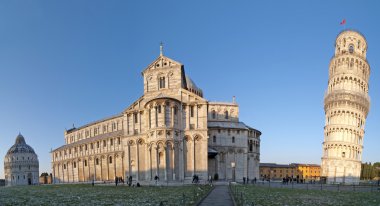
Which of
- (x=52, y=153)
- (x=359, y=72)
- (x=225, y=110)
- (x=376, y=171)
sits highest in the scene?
(x=359, y=72)

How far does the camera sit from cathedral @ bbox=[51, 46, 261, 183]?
5184cm

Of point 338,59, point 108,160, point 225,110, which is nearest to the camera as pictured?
point 225,110

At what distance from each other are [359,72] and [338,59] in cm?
636

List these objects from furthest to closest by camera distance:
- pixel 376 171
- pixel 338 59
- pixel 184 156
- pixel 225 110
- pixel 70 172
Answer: pixel 376 171, pixel 70 172, pixel 338 59, pixel 225 110, pixel 184 156

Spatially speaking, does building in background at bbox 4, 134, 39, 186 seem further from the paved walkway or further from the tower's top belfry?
the paved walkway

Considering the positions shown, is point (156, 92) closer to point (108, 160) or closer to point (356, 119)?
point (108, 160)

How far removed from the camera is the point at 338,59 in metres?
83.8

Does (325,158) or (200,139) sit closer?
(200,139)

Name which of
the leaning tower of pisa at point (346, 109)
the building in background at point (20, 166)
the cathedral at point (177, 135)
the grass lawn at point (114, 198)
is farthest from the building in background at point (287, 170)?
the grass lawn at point (114, 198)

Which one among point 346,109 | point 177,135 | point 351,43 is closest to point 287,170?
point 346,109

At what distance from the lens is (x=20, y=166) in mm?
139750

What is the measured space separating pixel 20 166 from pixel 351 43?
140 m

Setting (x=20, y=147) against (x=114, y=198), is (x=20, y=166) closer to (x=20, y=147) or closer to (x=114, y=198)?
(x=20, y=147)

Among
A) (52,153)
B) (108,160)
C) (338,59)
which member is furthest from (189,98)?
(52,153)
